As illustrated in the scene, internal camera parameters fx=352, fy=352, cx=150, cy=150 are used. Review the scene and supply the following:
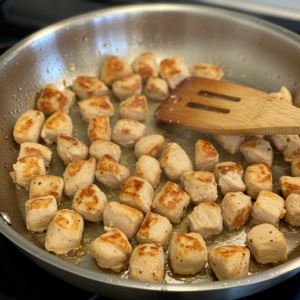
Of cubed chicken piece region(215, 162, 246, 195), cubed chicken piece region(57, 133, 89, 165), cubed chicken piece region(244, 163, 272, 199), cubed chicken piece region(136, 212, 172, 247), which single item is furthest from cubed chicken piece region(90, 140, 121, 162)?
cubed chicken piece region(244, 163, 272, 199)

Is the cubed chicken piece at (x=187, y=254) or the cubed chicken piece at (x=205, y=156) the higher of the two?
the cubed chicken piece at (x=205, y=156)

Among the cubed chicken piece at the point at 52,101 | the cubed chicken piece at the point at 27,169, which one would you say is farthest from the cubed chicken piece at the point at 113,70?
the cubed chicken piece at the point at 27,169

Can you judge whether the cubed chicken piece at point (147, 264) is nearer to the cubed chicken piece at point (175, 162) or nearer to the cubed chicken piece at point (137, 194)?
the cubed chicken piece at point (137, 194)

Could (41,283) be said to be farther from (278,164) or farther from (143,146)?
(278,164)

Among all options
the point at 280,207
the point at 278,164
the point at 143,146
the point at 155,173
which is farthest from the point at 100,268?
the point at 278,164

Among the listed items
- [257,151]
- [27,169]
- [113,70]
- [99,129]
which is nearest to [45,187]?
[27,169]

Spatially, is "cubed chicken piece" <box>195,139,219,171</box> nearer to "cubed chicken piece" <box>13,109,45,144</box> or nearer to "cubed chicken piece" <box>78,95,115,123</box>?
"cubed chicken piece" <box>78,95,115,123</box>
